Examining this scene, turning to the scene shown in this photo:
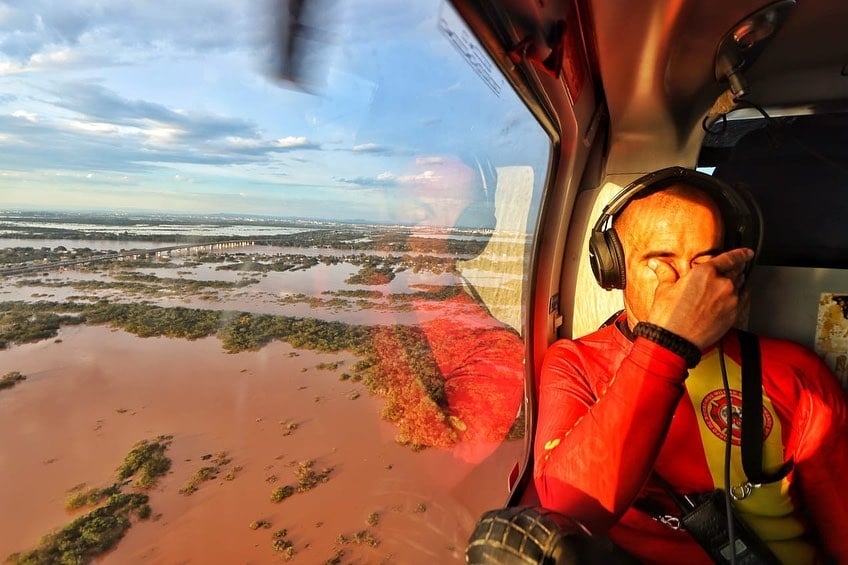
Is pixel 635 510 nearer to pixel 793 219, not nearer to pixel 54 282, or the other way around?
pixel 793 219

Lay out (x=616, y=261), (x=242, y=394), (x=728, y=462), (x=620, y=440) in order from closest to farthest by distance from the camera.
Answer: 1. (x=620, y=440)
2. (x=728, y=462)
3. (x=616, y=261)
4. (x=242, y=394)

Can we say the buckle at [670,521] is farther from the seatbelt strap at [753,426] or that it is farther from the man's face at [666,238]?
the man's face at [666,238]

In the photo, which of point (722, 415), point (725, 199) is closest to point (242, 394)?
point (722, 415)

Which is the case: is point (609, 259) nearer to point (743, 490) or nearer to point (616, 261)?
point (616, 261)

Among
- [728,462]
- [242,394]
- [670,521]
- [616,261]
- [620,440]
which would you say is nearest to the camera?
[620,440]

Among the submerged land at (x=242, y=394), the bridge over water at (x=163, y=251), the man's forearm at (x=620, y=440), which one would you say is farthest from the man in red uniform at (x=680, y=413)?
the bridge over water at (x=163, y=251)

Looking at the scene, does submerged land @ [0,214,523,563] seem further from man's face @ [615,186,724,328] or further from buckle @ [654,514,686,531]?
buckle @ [654,514,686,531]
